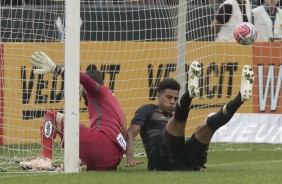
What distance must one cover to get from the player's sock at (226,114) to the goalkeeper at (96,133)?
1.21m

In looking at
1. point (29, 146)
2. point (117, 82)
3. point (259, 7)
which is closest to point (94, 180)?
point (29, 146)

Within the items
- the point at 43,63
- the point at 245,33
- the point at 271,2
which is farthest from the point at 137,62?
the point at 43,63

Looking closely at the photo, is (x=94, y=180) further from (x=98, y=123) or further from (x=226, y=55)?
(x=226, y=55)

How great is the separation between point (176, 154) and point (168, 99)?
0.80m

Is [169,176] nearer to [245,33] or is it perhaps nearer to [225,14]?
[245,33]

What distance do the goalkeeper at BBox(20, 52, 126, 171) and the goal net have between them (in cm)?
249

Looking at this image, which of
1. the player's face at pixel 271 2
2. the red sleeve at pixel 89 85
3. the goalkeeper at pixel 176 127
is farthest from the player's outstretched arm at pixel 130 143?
the player's face at pixel 271 2

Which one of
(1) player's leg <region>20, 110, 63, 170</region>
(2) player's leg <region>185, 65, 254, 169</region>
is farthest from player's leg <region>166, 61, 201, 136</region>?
(1) player's leg <region>20, 110, 63, 170</region>

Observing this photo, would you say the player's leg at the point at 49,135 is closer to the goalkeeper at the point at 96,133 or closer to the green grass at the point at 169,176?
the goalkeeper at the point at 96,133

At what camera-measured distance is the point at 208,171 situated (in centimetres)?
1205

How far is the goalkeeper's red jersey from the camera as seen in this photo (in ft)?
40.6

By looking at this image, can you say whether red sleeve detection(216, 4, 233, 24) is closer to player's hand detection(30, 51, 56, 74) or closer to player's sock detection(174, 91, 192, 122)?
player's sock detection(174, 91, 192, 122)

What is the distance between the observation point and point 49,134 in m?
12.6

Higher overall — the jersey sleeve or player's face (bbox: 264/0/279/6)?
player's face (bbox: 264/0/279/6)
